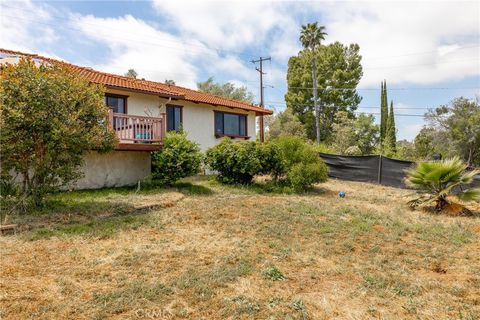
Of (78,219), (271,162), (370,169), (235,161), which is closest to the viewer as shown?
(78,219)

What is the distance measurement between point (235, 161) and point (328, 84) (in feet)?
83.9

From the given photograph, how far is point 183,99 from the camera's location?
1367 centimetres

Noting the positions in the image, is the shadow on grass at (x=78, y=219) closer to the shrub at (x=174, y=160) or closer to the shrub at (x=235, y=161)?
the shrub at (x=174, y=160)

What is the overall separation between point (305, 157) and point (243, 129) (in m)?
6.92

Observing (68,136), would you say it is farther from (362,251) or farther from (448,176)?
(448,176)

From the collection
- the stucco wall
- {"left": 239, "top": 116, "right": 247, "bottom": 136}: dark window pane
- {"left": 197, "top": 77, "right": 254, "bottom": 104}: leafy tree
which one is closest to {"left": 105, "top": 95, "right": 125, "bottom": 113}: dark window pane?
the stucco wall

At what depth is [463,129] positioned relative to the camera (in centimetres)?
2339

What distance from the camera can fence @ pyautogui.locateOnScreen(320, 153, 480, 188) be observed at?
12.4m

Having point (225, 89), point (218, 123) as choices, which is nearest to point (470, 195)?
point (218, 123)

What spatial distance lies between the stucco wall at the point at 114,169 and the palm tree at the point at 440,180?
855cm

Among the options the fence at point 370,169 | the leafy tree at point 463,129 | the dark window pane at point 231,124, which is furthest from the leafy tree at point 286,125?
the fence at point 370,169

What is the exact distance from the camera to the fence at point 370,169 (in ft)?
40.6

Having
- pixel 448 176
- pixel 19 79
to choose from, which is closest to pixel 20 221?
pixel 19 79

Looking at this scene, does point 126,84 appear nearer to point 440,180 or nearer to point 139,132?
point 139,132
